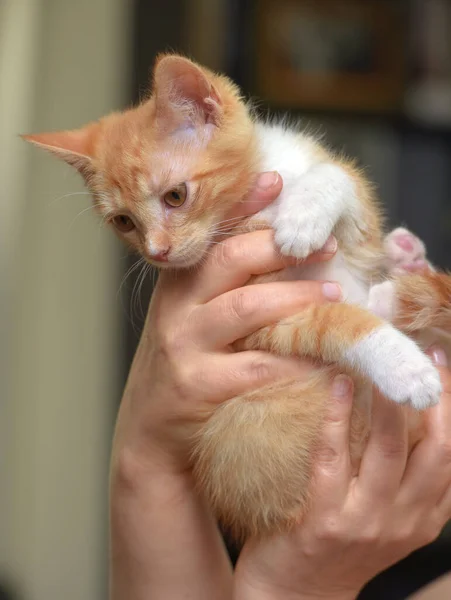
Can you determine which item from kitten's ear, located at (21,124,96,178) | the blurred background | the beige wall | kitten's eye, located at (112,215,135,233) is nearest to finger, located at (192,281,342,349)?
kitten's eye, located at (112,215,135,233)

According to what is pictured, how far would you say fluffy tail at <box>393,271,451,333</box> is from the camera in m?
1.19

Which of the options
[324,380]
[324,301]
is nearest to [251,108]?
[324,301]

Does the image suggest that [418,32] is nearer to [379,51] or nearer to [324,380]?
[379,51]

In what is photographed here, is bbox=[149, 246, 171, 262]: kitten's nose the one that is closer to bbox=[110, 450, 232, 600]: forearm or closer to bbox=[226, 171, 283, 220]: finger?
bbox=[226, 171, 283, 220]: finger

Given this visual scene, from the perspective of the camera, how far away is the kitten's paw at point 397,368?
3.44 ft

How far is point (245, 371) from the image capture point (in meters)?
1.16

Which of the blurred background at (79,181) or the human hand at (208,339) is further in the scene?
the blurred background at (79,181)

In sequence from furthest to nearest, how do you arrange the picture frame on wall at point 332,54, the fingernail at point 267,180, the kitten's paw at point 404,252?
the picture frame on wall at point 332,54 → the kitten's paw at point 404,252 → the fingernail at point 267,180

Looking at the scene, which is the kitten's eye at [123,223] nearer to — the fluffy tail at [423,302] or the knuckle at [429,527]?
the fluffy tail at [423,302]

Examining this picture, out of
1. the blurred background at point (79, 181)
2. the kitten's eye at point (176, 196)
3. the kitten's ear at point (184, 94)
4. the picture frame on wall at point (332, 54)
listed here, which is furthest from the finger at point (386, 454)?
the picture frame on wall at point (332, 54)

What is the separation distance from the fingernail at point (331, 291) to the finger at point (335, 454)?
139 mm

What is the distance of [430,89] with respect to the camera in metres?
2.89

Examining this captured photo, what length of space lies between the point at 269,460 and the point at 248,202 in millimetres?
442

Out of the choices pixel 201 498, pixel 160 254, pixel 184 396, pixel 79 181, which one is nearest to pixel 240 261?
pixel 160 254
